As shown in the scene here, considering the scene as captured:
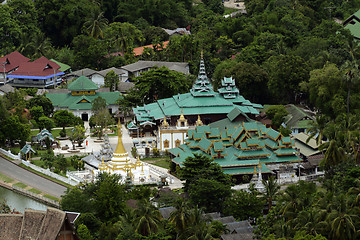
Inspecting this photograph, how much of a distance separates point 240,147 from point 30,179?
764 inches

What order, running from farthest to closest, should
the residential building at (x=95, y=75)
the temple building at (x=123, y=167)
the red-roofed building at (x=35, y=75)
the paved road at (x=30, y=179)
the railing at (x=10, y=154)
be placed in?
the residential building at (x=95, y=75)
the red-roofed building at (x=35, y=75)
the railing at (x=10, y=154)
the paved road at (x=30, y=179)
the temple building at (x=123, y=167)

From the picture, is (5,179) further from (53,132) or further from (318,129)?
(318,129)

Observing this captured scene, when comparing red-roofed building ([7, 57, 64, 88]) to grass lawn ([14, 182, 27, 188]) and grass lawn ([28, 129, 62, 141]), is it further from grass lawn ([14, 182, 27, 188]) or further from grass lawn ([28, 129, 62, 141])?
grass lawn ([14, 182, 27, 188])

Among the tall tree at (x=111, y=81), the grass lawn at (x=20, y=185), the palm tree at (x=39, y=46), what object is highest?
the palm tree at (x=39, y=46)

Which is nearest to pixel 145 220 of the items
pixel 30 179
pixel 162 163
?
pixel 30 179

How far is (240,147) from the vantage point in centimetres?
7019

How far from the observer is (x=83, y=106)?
95.9 m

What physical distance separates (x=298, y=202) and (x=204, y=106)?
109 ft

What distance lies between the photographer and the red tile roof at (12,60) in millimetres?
112500

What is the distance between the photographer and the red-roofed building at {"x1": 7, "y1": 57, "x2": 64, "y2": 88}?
109000 mm

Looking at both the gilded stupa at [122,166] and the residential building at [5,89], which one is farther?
the residential building at [5,89]

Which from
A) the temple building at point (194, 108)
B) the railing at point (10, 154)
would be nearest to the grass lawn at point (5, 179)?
the railing at point (10, 154)

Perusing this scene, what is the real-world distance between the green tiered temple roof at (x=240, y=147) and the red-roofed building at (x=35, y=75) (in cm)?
3969

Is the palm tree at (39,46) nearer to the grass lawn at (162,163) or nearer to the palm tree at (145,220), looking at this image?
the grass lawn at (162,163)
